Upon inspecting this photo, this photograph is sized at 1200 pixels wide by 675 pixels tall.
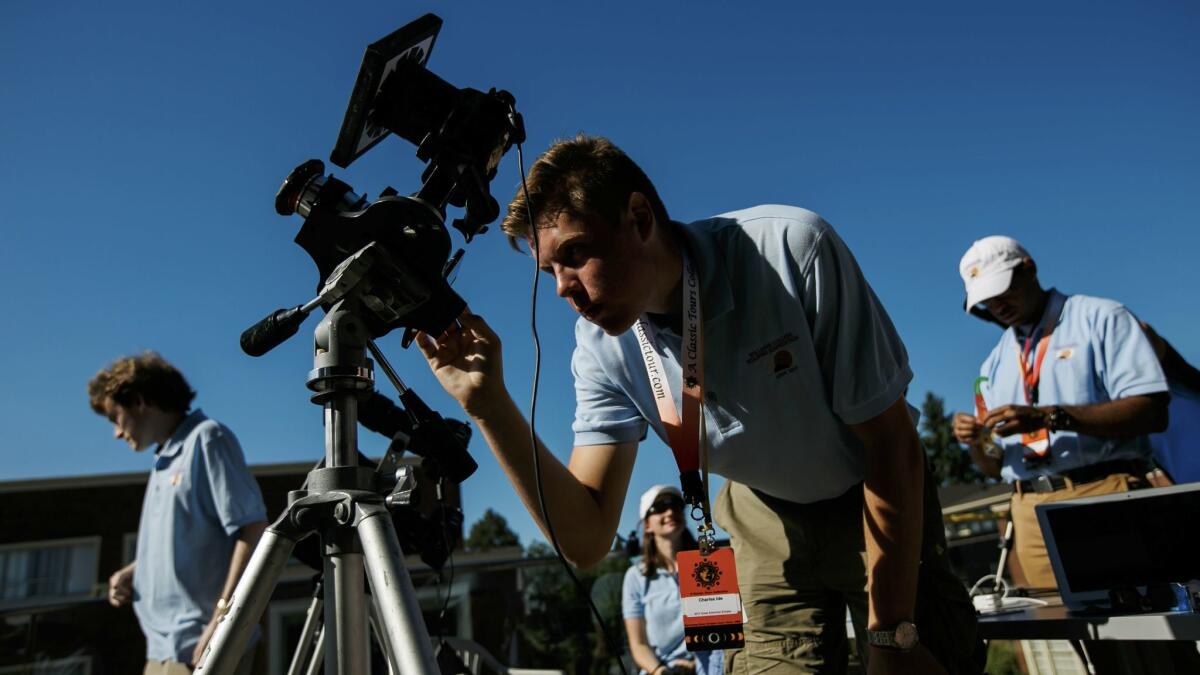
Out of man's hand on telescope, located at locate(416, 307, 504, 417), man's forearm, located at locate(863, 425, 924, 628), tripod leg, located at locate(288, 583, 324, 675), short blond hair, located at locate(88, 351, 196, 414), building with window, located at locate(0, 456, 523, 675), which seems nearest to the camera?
man's hand on telescope, located at locate(416, 307, 504, 417)

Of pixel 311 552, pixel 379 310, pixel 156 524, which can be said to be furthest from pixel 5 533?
pixel 379 310

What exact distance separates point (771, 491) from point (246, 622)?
1.41 metres

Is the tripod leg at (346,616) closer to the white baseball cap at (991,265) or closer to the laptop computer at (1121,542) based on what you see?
the laptop computer at (1121,542)

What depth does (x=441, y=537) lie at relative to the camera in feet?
7.02

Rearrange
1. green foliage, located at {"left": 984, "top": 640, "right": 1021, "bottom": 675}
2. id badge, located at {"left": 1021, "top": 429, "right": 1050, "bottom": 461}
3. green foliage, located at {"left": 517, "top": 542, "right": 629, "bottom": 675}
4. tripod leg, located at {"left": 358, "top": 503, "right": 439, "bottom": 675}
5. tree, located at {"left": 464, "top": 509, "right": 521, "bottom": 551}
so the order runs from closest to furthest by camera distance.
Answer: tripod leg, located at {"left": 358, "top": 503, "right": 439, "bottom": 675} < id badge, located at {"left": 1021, "top": 429, "right": 1050, "bottom": 461} < green foliage, located at {"left": 517, "top": 542, "right": 629, "bottom": 675} < green foliage, located at {"left": 984, "top": 640, "right": 1021, "bottom": 675} < tree, located at {"left": 464, "top": 509, "right": 521, "bottom": 551}

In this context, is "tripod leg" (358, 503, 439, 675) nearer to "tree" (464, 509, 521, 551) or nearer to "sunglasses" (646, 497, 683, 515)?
"sunglasses" (646, 497, 683, 515)

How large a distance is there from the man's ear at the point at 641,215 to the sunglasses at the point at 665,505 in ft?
12.3

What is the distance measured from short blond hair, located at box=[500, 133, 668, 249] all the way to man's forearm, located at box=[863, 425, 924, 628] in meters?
0.87

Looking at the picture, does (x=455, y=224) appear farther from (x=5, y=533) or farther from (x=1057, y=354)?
(x=5, y=533)

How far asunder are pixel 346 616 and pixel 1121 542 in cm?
243

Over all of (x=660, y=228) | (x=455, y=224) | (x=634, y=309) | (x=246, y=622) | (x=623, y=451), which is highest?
(x=660, y=228)

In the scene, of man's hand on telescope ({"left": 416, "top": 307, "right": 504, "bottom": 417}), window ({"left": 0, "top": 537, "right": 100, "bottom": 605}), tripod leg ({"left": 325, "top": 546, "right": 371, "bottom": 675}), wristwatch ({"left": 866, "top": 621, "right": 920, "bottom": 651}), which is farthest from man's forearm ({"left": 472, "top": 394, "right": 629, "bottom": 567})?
window ({"left": 0, "top": 537, "right": 100, "bottom": 605})

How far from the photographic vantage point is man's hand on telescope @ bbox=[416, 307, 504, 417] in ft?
4.69

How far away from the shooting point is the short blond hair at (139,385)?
3.75 m
